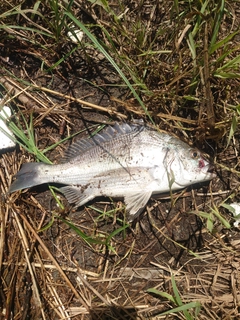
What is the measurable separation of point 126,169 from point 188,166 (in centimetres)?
59

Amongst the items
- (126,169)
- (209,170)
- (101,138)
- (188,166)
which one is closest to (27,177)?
(101,138)

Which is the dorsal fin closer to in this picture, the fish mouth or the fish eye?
the fish eye

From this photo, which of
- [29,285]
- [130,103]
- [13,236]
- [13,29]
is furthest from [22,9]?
[29,285]

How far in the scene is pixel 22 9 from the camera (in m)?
3.56

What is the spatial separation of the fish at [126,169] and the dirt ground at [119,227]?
16 centimetres

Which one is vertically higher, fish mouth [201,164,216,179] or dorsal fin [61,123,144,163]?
dorsal fin [61,123,144,163]

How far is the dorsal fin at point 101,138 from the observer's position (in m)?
3.38

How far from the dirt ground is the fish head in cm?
21

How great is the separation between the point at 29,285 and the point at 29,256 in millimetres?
285

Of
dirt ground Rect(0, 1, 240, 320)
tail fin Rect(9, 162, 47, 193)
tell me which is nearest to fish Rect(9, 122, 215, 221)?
tail fin Rect(9, 162, 47, 193)

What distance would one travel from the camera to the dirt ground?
3.36 meters

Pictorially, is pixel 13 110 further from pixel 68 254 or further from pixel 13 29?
pixel 68 254

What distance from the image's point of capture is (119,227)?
3.48 meters

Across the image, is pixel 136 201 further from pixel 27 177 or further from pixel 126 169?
pixel 27 177
